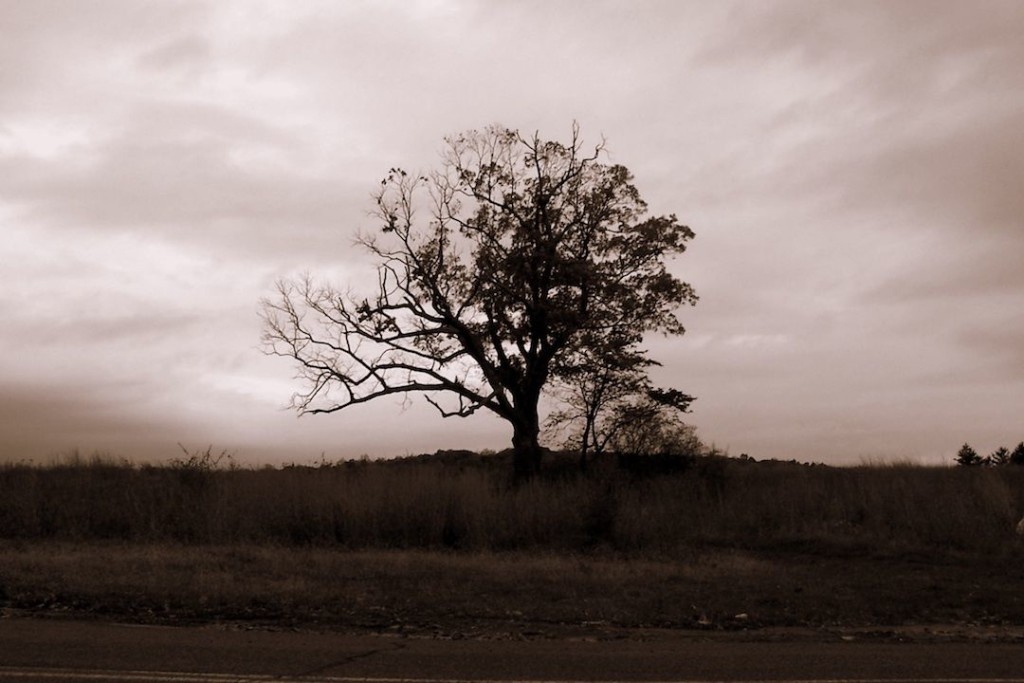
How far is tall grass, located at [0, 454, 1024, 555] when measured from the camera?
72.7 feet

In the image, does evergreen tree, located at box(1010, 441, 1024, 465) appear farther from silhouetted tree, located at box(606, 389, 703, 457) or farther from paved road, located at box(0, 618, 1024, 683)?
paved road, located at box(0, 618, 1024, 683)

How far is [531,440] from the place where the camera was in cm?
3403

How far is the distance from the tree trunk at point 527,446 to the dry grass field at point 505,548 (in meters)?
2.15

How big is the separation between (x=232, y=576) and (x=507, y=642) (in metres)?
7.12

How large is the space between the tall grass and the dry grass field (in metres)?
0.05

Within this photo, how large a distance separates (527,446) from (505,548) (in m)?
11.9

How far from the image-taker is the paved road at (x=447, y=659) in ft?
26.6

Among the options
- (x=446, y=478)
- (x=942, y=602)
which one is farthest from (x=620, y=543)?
(x=942, y=602)

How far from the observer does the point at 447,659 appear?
29.3ft

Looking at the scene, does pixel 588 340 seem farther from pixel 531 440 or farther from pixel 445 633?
pixel 445 633

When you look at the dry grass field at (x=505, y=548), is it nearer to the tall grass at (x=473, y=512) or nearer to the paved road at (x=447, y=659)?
the tall grass at (x=473, y=512)

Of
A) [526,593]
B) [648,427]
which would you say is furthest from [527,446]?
[526,593]

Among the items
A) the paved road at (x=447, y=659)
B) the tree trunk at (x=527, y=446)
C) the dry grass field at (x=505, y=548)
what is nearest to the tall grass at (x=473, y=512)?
the dry grass field at (x=505, y=548)

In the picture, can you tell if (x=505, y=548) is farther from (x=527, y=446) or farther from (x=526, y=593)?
(x=527, y=446)
